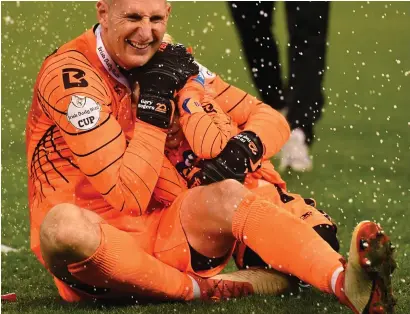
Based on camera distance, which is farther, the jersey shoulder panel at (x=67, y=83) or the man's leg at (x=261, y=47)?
the man's leg at (x=261, y=47)

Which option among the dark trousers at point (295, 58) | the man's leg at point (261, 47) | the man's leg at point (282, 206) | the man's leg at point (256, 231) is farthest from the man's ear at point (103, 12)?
the man's leg at point (261, 47)

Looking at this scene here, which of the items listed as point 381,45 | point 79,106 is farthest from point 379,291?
point 381,45

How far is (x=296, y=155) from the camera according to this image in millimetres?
8820

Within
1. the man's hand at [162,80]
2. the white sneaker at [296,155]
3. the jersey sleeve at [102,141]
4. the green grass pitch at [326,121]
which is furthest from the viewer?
→ the white sneaker at [296,155]

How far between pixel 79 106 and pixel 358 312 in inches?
57.0

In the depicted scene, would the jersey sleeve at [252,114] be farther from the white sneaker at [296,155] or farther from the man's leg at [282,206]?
the white sneaker at [296,155]

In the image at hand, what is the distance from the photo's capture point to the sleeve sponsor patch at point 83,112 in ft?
15.1

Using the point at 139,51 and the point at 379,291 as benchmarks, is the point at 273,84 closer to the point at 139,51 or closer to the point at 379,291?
the point at 139,51

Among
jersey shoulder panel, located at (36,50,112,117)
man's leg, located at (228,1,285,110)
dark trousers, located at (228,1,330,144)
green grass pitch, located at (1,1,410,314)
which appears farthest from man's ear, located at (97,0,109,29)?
man's leg, located at (228,1,285,110)

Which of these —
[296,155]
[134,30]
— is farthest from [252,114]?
[296,155]

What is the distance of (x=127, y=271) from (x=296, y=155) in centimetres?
449

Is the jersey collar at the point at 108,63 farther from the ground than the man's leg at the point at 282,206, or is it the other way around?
the jersey collar at the point at 108,63

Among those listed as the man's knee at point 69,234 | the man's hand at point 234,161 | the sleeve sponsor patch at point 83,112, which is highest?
the sleeve sponsor patch at point 83,112

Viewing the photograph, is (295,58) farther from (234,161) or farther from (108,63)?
(234,161)
